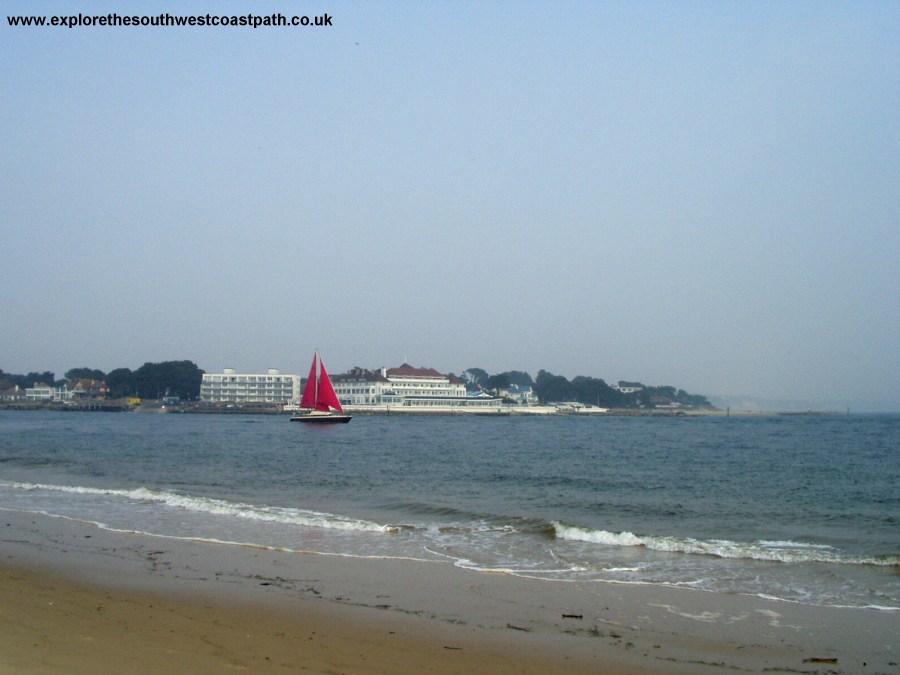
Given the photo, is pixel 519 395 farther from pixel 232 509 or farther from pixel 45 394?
pixel 232 509

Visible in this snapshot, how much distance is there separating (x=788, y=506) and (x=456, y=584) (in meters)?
13.5

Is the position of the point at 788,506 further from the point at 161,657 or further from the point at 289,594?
the point at 161,657

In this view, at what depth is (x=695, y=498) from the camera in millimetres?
22750

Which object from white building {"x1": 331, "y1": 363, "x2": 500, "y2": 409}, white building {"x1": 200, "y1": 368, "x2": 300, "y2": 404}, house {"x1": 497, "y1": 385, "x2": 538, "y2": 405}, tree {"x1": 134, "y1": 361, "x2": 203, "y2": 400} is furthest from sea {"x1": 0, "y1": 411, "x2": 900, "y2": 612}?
tree {"x1": 134, "y1": 361, "x2": 203, "y2": 400}

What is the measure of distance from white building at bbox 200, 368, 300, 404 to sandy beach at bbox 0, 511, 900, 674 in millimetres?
136588

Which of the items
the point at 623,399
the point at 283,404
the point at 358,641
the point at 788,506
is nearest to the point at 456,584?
the point at 358,641

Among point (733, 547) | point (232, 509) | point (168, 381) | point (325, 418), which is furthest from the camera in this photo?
point (168, 381)

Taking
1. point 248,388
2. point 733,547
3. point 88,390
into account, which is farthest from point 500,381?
point 733,547

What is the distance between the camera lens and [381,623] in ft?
29.2

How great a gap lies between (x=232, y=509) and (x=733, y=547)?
11.6 meters

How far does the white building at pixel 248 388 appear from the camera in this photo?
145m

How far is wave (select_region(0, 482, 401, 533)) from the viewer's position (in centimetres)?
1711

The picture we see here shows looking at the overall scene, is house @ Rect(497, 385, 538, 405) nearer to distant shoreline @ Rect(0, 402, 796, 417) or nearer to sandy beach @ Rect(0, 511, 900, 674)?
distant shoreline @ Rect(0, 402, 796, 417)

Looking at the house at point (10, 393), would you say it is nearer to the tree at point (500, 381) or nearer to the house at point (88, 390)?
the house at point (88, 390)
